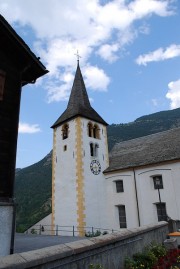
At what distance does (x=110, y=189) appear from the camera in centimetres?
2459

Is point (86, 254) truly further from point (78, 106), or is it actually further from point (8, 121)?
point (78, 106)

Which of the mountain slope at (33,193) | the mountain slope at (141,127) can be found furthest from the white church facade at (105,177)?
the mountain slope at (141,127)

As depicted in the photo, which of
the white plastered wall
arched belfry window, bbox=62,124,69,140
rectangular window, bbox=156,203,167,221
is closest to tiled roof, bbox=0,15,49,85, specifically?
the white plastered wall

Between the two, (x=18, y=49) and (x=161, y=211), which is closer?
(x=18, y=49)

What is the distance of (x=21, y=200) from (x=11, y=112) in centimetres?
5698

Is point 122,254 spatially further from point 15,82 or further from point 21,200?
point 21,200

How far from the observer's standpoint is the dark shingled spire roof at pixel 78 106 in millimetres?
26592

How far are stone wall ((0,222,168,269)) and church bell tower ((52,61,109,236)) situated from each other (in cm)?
1426

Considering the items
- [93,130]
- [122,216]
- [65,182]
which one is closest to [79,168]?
[65,182]

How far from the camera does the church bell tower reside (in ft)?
74.2

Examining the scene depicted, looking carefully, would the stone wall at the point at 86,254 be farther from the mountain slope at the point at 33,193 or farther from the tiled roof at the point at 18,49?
the mountain slope at the point at 33,193

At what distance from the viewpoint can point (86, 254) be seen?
5371mm

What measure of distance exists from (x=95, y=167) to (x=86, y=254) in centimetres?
1975

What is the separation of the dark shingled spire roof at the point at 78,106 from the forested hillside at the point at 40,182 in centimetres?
1631
